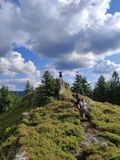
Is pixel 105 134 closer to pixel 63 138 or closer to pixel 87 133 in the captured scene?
pixel 87 133

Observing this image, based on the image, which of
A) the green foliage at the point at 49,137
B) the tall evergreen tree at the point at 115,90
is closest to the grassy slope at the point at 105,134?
the green foliage at the point at 49,137

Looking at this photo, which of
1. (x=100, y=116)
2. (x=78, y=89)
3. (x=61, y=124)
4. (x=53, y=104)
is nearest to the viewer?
(x=61, y=124)

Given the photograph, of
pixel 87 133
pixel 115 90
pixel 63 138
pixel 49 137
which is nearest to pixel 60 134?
pixel 63 138

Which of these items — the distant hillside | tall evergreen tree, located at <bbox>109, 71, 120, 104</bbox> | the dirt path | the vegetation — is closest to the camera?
the distant hillside

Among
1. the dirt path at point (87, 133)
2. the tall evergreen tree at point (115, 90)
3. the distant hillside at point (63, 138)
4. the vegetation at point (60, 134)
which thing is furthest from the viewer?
the tall evergreen tree at point (115, 90)

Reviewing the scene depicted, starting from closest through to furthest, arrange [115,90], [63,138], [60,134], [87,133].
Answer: [63,138] < [60,134] < [87,133] < [115,90]

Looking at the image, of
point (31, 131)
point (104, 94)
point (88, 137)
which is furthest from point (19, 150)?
point (104, 94)

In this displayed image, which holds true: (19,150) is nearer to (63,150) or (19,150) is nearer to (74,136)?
(63,150)

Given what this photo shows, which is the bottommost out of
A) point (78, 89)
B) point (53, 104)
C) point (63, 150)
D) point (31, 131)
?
point (63, 150)

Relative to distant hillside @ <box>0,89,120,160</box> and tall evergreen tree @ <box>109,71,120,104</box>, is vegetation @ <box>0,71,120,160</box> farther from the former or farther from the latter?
tall evergreen tree @ <box>109,71,120,104</box>

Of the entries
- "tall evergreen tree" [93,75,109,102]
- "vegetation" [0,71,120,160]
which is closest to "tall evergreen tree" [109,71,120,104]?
"tall evergreen tree" [93,75,109,102]

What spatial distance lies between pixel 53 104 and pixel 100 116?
682 centimetres

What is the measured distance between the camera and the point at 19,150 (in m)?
15.5

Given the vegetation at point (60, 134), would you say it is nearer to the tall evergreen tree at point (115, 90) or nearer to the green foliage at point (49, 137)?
the green foliage at point (49, 137)
